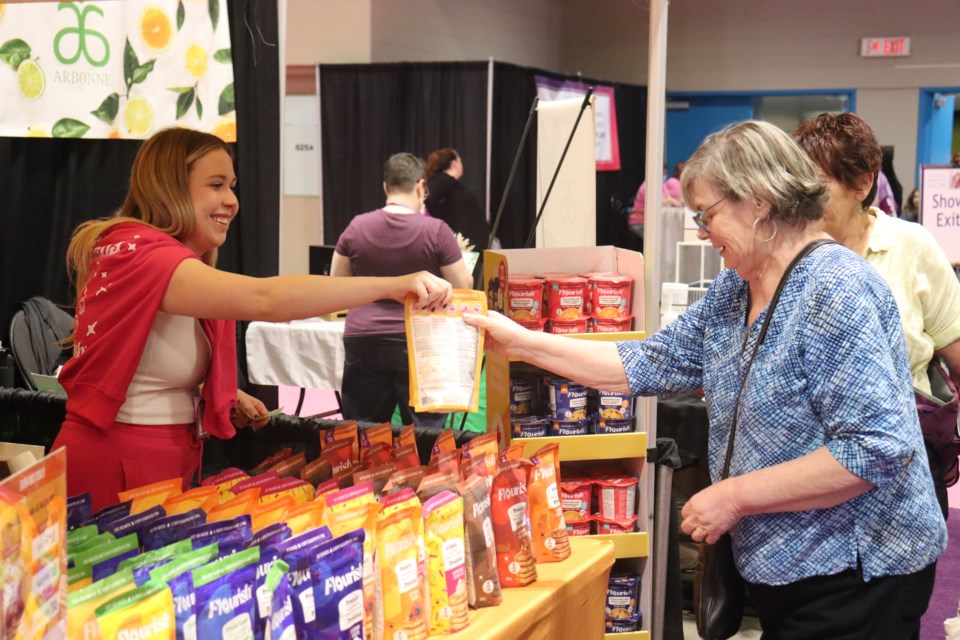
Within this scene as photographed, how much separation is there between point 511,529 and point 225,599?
2.16 ft

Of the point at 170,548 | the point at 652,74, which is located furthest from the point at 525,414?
the point at 170,548

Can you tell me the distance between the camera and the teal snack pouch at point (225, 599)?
4.47 ft

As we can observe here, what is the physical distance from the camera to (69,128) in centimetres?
486

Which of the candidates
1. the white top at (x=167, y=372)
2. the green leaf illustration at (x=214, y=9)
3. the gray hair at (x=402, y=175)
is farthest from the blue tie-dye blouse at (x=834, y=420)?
the green leaf illustration at (x=214, y=9)

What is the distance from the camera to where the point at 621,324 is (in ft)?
9.37

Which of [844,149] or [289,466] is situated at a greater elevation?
[844,149]

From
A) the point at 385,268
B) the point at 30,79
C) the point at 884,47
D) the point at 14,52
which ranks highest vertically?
the point at 884,47

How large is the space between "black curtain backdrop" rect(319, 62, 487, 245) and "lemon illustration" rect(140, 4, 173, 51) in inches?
181

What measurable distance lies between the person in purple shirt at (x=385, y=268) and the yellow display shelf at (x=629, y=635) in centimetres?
189

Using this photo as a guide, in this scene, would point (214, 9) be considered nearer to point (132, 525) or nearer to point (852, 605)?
point (132, 525)

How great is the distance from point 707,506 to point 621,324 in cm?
110

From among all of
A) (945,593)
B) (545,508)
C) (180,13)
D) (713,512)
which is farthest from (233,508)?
(180,13)

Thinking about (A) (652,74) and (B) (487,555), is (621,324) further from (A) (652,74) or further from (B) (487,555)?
(B) (487,555)

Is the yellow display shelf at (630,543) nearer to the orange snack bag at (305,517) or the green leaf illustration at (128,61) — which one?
the orange snack bag at (305,517)
